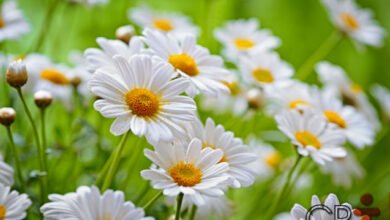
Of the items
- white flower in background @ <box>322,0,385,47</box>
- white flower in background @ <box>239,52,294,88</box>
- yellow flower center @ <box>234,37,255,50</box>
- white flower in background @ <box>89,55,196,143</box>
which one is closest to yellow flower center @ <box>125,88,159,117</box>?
white flower in background @ <box>89,55,196,143</box>

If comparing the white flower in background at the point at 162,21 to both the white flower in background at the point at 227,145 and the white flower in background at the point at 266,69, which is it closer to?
the white flower in background at the point at 266,69

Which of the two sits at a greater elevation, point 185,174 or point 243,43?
point 243,43

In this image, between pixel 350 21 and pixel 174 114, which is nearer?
pixel 174 114

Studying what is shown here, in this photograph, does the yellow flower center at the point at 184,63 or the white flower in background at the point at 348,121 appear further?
the white flower in background at the point at 348,121

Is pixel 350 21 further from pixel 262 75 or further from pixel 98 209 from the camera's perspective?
pixel 98 209

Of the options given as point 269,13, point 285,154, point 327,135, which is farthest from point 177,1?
point 327,135

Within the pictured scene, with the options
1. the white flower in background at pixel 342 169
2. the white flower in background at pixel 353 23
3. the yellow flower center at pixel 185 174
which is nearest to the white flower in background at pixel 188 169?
the yellow flower center at pixel 185 174

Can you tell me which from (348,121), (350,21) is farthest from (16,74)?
(350,21)
